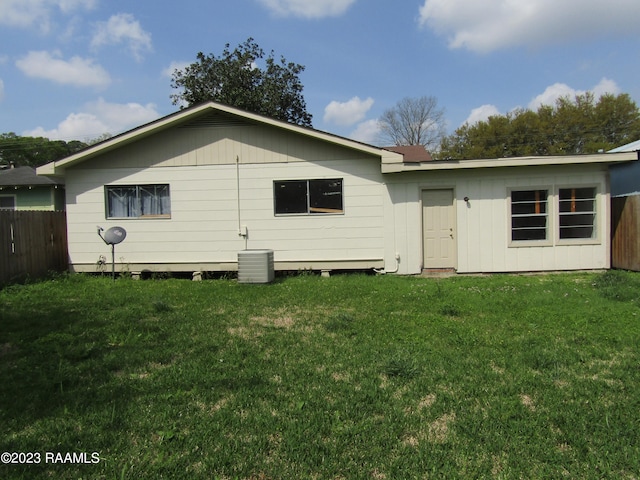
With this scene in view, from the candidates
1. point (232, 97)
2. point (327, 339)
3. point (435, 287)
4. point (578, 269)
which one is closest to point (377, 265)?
point (435, 287)

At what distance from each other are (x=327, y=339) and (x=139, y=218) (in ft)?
23.6

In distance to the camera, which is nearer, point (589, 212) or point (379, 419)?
point (379, 419)

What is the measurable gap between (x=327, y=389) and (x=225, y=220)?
23.7 feet

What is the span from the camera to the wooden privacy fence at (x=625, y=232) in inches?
368

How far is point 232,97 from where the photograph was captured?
25781 mm

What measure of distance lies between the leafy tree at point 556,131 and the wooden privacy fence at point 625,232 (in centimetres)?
2453

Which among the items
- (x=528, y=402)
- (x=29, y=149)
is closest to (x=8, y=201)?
(x=528, y=402)

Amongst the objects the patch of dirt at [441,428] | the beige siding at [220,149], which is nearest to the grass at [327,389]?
the patch of dirt at [441,428]

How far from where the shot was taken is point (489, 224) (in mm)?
9820

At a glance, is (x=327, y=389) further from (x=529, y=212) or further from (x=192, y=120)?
(x=192, y=120)

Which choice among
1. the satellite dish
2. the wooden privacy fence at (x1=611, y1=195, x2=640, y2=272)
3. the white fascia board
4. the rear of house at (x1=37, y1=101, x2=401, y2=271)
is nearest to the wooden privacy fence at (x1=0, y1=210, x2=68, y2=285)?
the rear of house at (x1=37, y1=101, x2=401, y2=271)

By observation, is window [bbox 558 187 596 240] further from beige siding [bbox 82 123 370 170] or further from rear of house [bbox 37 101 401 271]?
beige siding [bbox 82 123 370 170]

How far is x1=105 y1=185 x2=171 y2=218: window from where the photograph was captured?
1039 centimetres

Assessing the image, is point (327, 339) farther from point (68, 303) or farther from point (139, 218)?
point (139, 218)
